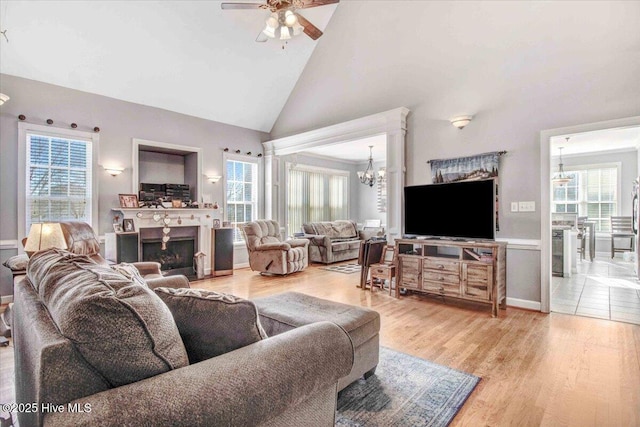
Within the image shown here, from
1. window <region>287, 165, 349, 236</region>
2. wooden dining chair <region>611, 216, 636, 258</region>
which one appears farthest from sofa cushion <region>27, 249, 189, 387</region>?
wooden dining chair <region>611, 216, 636, 258</region>

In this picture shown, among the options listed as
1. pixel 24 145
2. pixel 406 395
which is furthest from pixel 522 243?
pixel 24 145

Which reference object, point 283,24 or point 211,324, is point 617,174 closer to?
point 283,24

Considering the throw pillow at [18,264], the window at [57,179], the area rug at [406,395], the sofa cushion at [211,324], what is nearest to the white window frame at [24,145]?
the window at [57,179]

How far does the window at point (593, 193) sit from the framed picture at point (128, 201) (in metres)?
10.0

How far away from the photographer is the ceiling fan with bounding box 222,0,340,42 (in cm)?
322

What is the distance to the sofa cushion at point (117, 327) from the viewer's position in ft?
2.77

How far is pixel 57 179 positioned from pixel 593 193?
11.2 m

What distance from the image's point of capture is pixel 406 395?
2070mm

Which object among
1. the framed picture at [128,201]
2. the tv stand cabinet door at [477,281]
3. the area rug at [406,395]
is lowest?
the area rug at [406,395]

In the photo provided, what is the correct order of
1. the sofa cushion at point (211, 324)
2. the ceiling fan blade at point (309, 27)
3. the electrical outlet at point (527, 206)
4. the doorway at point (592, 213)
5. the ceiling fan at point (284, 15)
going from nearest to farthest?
the sofa cushion at point (211, 324) → the ceiling fan at point (284, 15) → the ceiling fan blade at point (309, 27) → the doorway at point (592, 213) → the electrical outlet at point (527, 206)

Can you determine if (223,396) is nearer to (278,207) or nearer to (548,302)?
(548,302)

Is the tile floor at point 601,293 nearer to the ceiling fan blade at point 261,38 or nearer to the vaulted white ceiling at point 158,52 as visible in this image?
the ceiling fan blade at point 261,38

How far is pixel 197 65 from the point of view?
204 inches

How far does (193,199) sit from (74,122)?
2.09m
